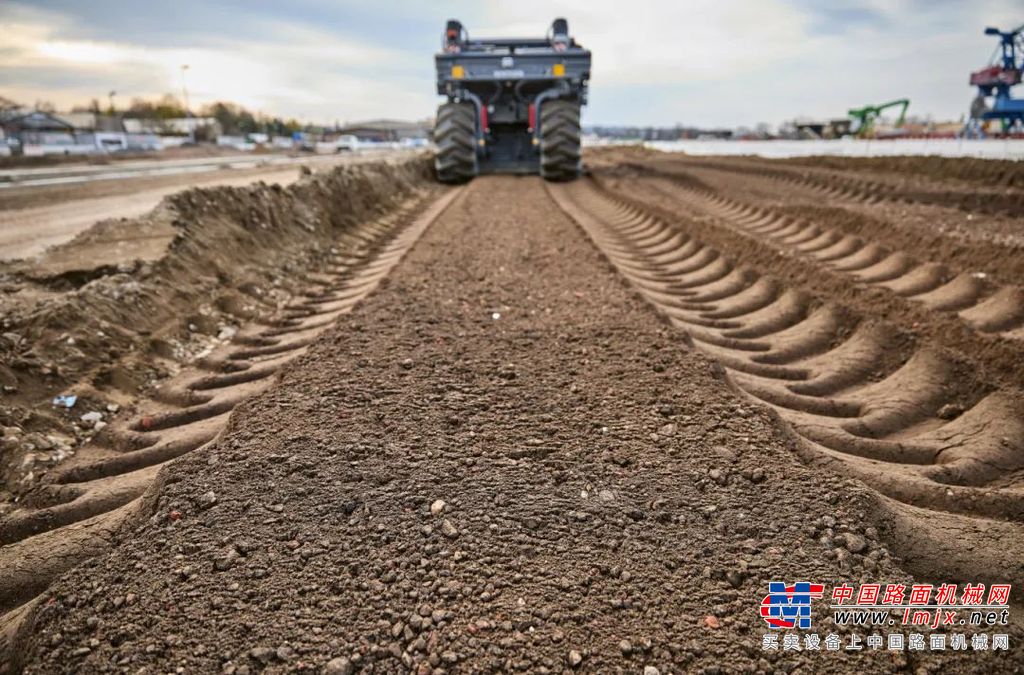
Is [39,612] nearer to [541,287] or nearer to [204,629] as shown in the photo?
[204,629]

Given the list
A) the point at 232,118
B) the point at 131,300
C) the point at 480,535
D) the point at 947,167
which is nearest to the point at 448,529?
the point at 480,535

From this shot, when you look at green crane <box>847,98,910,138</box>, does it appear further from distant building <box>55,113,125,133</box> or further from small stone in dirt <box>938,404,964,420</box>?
distant building <box>55,113,125,133</box>

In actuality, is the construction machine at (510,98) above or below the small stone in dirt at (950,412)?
above

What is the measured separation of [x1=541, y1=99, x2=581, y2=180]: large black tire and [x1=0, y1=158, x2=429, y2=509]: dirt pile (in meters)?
6.84

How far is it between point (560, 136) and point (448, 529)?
1238 centimetres

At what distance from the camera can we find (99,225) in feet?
19.3

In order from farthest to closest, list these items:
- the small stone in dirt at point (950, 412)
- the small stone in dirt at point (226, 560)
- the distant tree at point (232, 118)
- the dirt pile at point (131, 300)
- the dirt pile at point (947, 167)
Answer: the distant tree at point (232, 118) < the dirt pile at point (947, 167) < the dirt pile at point (131, 300) < the small stone in dirt at point (950, 412) < the small stone in dirt at point (226, 560)

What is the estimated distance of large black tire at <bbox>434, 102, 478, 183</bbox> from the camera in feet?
43.6

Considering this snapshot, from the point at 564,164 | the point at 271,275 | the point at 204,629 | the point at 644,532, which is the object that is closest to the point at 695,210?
the point at 564,164

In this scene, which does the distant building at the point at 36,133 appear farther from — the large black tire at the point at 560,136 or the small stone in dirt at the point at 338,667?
the small stone in dirt at the point at 338,667

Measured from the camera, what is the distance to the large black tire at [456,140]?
13.3 m

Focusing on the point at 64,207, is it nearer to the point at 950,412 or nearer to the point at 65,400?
the point at 65,400

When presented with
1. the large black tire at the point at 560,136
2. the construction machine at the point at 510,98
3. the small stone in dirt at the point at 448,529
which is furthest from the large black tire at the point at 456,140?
the small stone in dirt at the point at 448,529

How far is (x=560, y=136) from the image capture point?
13.1 m
